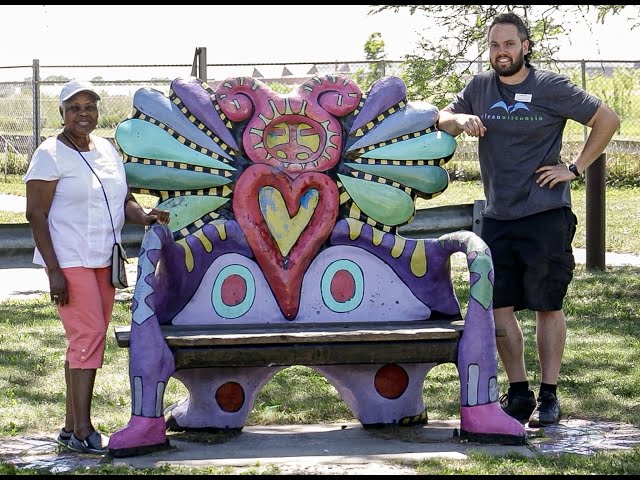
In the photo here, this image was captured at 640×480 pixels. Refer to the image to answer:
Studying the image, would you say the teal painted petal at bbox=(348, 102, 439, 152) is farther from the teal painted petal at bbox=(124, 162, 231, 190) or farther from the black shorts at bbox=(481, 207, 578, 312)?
the teal painted petal at bbox=(124, 162, 231, 190)

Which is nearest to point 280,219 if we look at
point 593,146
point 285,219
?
point 285,219

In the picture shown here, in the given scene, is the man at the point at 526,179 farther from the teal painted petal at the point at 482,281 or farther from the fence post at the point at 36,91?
the fence post at the point at 36,91

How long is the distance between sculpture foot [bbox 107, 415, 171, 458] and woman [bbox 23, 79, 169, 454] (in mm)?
184

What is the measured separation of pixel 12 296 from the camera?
10547 millimetres

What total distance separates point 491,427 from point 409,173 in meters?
1.41

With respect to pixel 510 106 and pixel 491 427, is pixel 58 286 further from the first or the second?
pixel 510 106

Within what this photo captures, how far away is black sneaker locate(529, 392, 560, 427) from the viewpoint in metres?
6.01

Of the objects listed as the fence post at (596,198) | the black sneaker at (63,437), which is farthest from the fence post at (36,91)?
the black sneaker at (63,437)

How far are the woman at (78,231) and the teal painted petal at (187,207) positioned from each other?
450mm

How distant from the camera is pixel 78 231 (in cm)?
540

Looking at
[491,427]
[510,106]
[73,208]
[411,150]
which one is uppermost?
[510,106]

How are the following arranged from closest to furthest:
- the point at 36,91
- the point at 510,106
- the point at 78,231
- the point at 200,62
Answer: the point at 78,231
the point at 510,106
the point at 200,62
the point at 36,91

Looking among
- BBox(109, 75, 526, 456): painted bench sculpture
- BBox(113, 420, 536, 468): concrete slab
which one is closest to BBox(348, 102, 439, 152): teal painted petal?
BBox(109, 75, 526, 456): painted bench sculpture

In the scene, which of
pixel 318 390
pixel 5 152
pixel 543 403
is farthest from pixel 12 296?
pixel 5 152
